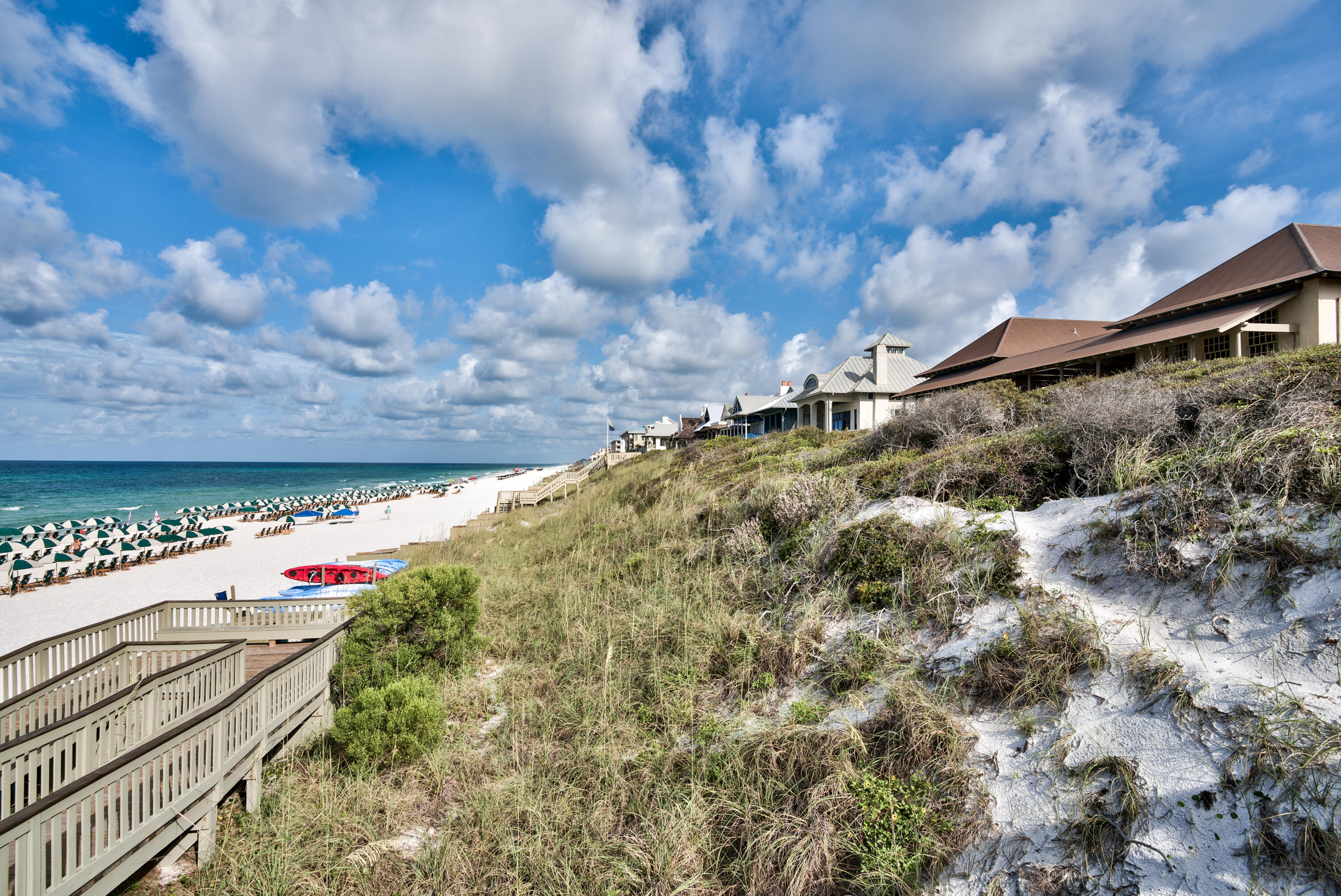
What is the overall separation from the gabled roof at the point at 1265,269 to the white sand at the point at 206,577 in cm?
2574

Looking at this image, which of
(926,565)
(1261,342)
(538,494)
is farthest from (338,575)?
(1261,342)

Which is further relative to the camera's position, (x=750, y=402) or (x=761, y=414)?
(x=750, y=402)

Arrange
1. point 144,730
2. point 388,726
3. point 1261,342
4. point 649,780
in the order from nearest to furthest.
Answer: point 649,780, point 144,730, point 388,726, point 1261,342

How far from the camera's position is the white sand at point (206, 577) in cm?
1402

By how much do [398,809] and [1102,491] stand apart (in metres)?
8.20

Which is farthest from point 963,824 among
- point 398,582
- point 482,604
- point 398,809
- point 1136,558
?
point 482,604

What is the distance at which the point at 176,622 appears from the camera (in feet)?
26.3

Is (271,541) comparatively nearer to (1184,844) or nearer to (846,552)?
(846,552)

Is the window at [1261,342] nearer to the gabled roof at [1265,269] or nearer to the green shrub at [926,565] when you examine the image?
the gabled roof at [1265,269]

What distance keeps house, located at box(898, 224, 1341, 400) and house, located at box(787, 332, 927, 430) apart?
9.01 metres

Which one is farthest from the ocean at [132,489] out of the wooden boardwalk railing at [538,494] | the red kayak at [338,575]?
the red kayak at [338,575]

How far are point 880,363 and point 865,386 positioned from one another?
6.04ft

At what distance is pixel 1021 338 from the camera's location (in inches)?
1037

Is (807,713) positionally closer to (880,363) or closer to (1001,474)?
(1001,474)
